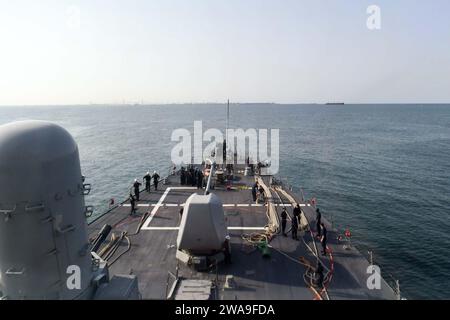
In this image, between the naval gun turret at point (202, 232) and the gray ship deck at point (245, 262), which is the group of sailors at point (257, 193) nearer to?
the gray ship deck at point (245, 262)

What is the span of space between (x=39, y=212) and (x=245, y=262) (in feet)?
37.3

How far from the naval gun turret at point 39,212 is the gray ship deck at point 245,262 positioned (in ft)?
22.2

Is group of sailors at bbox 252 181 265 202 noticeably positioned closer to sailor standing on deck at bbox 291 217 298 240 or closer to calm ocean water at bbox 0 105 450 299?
sailor standing on deck at bbox 291 217 298 240

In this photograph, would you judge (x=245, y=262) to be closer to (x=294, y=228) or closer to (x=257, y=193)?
(x=294, y=228)

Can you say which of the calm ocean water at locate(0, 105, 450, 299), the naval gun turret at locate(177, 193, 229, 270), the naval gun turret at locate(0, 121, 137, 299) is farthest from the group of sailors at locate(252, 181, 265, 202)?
the naval gun turret at locate(0, 121, 137, 299)

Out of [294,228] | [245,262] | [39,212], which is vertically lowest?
[245,262]

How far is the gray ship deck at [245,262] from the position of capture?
563 inches

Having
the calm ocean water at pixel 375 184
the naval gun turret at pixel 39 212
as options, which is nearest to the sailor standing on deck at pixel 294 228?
the calm ocean water at pixel 375 184

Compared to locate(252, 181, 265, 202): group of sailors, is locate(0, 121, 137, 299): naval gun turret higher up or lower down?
higher up

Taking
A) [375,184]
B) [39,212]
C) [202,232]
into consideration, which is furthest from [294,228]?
[375,184]

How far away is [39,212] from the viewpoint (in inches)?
291

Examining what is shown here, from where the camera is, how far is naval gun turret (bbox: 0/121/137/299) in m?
7.06

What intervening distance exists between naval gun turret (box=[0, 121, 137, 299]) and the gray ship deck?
6773 mm
